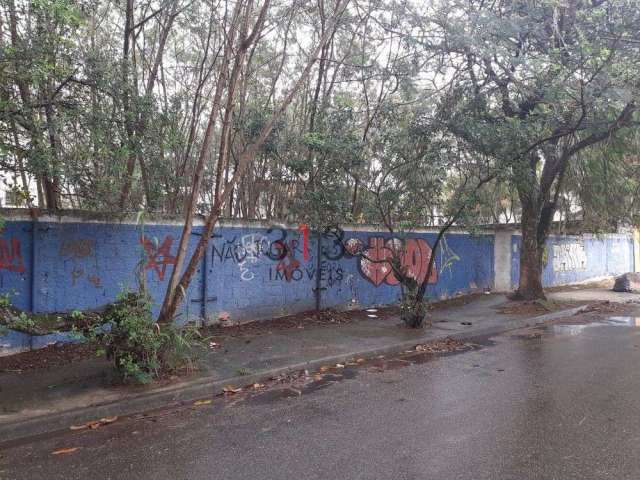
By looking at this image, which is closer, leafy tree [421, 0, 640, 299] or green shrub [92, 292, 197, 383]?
green shrub [92, 292, 197, 383]

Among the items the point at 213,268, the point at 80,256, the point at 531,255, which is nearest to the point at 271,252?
the point at 213,268

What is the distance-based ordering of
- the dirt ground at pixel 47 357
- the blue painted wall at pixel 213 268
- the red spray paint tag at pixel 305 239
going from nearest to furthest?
1. the dirt ground at pixel 47 357
2. the blue painted wall at pixel 213 268
3. the red spray paint tag at pixel 305 239

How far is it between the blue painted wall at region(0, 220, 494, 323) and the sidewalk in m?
1.05

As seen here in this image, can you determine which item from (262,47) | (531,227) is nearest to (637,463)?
(531,227)

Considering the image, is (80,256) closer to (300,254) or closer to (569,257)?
(300,254)

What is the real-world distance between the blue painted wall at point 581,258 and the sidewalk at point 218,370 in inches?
330

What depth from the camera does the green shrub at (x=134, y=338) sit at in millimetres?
6043

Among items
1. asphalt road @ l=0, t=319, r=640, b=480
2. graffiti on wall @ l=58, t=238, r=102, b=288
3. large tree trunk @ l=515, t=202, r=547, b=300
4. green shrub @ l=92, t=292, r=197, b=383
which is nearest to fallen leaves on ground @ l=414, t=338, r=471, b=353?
asphalt road @ l=0, t=319, r=640, b=480

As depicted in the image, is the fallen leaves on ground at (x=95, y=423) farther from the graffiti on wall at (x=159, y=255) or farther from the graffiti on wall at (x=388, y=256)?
the graffiti on wall at (x=388, y=256)

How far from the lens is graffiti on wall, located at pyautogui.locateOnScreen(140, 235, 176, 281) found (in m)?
8.88

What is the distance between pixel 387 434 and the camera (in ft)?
15.7

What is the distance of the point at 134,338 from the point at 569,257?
62.4ft

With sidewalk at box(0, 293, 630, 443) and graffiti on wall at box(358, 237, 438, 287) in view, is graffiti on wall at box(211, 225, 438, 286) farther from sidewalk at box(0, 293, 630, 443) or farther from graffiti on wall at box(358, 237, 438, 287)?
sidewalk at box(0, 293, 630, 443)

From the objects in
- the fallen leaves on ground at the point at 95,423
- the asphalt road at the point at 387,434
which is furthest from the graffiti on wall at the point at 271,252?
the fallen leaves on ground at the point at 95,423
